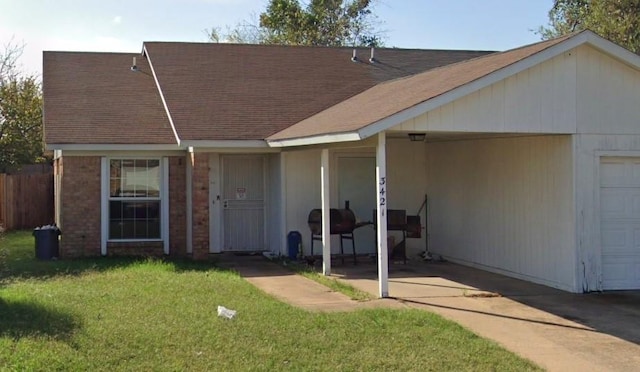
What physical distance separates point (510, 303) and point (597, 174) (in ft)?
8.68

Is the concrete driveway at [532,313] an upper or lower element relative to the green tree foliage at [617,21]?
lower

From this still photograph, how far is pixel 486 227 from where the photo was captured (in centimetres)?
1398

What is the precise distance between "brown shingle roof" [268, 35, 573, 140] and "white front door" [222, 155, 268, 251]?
2.00 meters

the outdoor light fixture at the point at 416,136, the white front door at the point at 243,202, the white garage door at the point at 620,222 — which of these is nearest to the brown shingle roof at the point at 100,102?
the white front door at the point at 243,202

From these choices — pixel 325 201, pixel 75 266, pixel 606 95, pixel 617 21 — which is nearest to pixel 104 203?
pixel 75 266

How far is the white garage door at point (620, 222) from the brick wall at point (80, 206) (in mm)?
9759

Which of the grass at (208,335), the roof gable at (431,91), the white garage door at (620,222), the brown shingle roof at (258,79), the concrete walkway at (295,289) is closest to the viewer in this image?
the grass at (208,335)

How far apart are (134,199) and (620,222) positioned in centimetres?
953

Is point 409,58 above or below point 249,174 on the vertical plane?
above

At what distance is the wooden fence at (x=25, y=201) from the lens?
76.4ft

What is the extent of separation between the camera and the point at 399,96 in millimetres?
12523

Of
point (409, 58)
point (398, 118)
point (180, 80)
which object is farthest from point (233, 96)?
point (398, 118)

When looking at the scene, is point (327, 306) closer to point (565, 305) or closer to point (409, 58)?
point (565, 305)

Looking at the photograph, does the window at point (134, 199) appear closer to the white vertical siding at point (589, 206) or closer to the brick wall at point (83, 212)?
the brick wall at point (83, 212)
